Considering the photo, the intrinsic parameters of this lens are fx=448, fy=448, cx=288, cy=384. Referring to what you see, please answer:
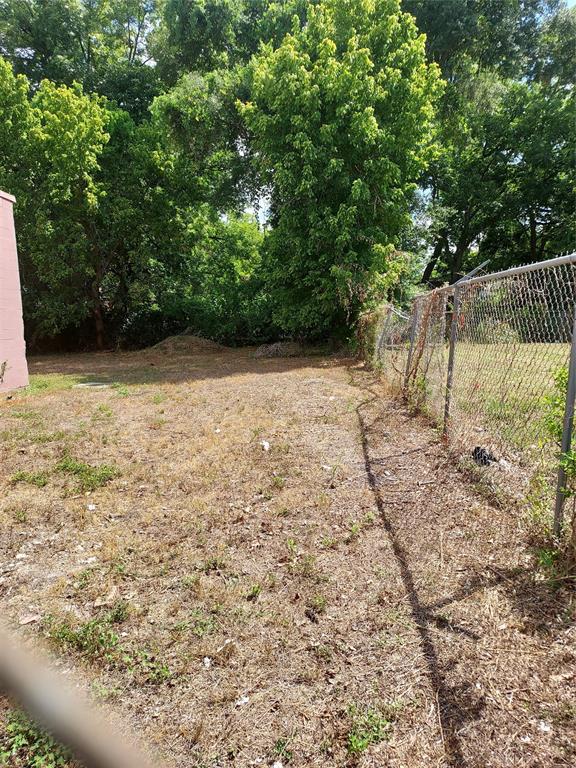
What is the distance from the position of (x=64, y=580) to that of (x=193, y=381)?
651 cm

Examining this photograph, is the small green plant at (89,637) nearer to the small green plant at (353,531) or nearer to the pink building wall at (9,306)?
the small green plant at (353,531)

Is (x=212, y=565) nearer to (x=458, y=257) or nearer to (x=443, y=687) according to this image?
(x=443, y=687)

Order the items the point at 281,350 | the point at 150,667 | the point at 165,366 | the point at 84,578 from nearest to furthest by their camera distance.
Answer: the point at 150,667 < the point at 84,578 < the point at 165,366 < the point at 281,350

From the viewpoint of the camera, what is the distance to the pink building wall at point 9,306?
22.5 feet

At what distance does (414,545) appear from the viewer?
2.79m

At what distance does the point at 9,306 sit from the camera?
707 centimetres

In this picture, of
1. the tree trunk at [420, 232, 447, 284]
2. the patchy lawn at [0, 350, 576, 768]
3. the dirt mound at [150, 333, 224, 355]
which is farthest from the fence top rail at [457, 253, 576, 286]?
the tree trunk at [420, 232, 447, 284]

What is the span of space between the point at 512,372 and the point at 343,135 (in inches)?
414

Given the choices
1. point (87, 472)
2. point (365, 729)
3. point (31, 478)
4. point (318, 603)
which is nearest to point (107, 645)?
point (318, 603)

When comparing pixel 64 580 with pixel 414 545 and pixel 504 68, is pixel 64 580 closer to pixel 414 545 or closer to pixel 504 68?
pixel 414 545

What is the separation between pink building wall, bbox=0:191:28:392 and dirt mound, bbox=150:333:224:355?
754 cm

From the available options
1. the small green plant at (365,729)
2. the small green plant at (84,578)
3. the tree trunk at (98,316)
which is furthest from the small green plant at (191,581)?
the tree trunk at (98,316)

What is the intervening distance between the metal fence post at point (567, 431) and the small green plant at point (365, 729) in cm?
146

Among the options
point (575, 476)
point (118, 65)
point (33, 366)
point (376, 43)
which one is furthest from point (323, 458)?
point (118, 65)
